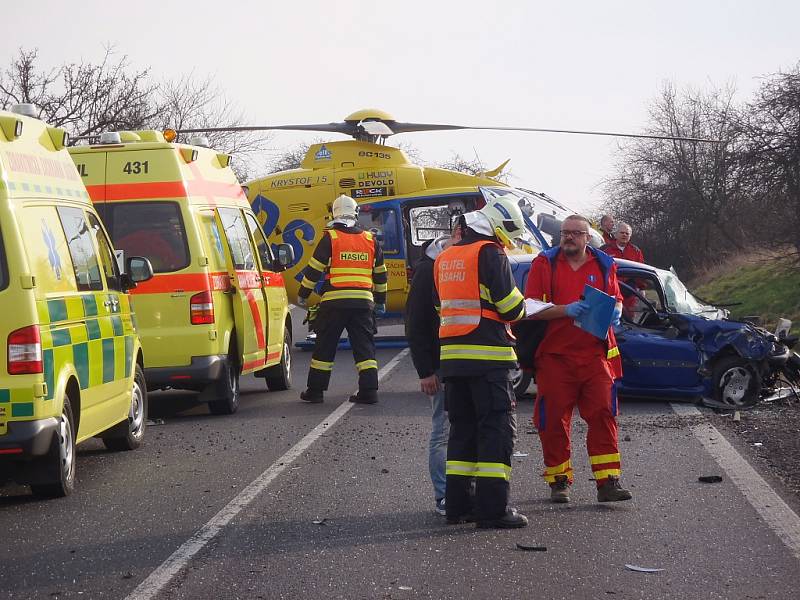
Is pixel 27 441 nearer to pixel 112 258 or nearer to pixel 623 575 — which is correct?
pixel 112 258

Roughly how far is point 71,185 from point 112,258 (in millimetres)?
923

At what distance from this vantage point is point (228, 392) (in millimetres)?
12000

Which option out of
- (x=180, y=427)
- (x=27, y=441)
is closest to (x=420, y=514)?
(x=27, y=441)

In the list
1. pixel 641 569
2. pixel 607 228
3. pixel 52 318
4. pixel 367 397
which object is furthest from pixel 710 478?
pixel 607 228

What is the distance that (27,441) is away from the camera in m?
7.34

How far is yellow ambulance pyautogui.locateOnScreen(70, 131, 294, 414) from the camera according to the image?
11516 mm

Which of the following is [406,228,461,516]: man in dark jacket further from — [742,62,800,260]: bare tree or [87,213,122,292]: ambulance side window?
[742,62,800,260]: bare tree

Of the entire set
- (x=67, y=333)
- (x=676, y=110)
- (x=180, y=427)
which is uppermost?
(x=676, y=110)

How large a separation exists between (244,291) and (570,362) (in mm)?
5194

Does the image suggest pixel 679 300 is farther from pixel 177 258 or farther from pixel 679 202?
pixel 679 202

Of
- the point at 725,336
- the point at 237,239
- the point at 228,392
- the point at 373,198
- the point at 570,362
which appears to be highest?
the point at 373,198

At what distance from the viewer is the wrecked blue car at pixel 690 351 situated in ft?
39.9

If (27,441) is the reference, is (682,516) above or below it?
below

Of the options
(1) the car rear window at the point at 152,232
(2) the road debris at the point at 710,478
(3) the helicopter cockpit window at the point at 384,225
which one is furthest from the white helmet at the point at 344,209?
(3) the helicopter cockpit window at the point at 384,225
